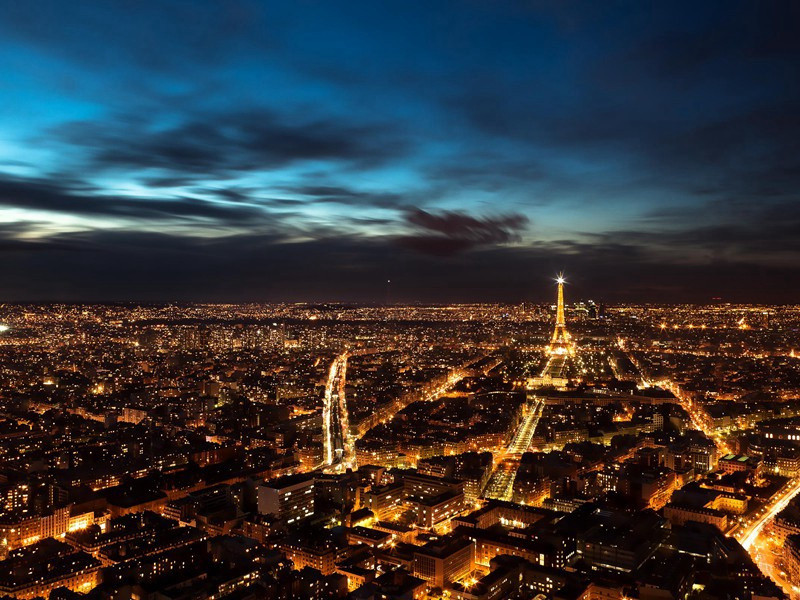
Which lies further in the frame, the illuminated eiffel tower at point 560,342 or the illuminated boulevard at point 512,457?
the illuminated eiffel tower at point 560,342

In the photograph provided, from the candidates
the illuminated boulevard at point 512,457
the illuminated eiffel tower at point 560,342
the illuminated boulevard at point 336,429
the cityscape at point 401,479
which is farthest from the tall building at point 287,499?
the illuminated eiffel tower at point 560,342

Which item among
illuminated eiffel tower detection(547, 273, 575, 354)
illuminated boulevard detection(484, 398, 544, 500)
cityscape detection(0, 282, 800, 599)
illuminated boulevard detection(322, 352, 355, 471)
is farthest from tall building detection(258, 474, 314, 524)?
illuminated eiffel tower detection(547, 273, 575, 354)

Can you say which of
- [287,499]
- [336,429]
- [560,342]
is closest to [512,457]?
[336,429]

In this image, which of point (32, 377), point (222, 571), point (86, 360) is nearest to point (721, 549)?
point (222, 571)

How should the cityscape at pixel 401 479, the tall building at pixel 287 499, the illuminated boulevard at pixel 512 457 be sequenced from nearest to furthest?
the cityscape at pixel 401 479 < the tall building at pixel 287 499 < the illuminated boulevard at pixel 512 457

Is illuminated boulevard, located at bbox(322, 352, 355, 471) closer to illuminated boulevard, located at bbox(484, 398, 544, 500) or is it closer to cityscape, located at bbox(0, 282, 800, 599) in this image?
cityscape, located at bbox(0, 282, 800, 599)

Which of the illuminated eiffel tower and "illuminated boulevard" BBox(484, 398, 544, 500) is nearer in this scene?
"illuminated boulevard" BBox(484, 398, 544, 500)

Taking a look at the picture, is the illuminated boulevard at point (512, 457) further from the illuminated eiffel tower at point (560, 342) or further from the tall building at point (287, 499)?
the illuminated eiffel tower at point (560, 342)

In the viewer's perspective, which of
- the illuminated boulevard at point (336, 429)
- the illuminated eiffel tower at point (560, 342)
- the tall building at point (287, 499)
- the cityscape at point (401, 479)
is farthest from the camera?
the illuminated eiffel tower at point (560, 342)

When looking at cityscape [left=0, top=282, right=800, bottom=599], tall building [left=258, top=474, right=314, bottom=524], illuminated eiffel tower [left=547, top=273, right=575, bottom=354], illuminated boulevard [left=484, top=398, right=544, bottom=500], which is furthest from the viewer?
illuminated eiffel tower [left=547, top=273, right=575, bottom=354]

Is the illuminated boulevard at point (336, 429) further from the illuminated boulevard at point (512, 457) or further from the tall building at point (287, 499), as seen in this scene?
the illuminated boulevard at point (512, 457)

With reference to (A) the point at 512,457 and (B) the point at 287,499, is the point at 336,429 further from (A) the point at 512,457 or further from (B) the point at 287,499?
(B) the point at 287,499

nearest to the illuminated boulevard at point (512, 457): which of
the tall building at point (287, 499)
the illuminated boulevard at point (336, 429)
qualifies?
the illuminated boulevard at point (336, 429)
